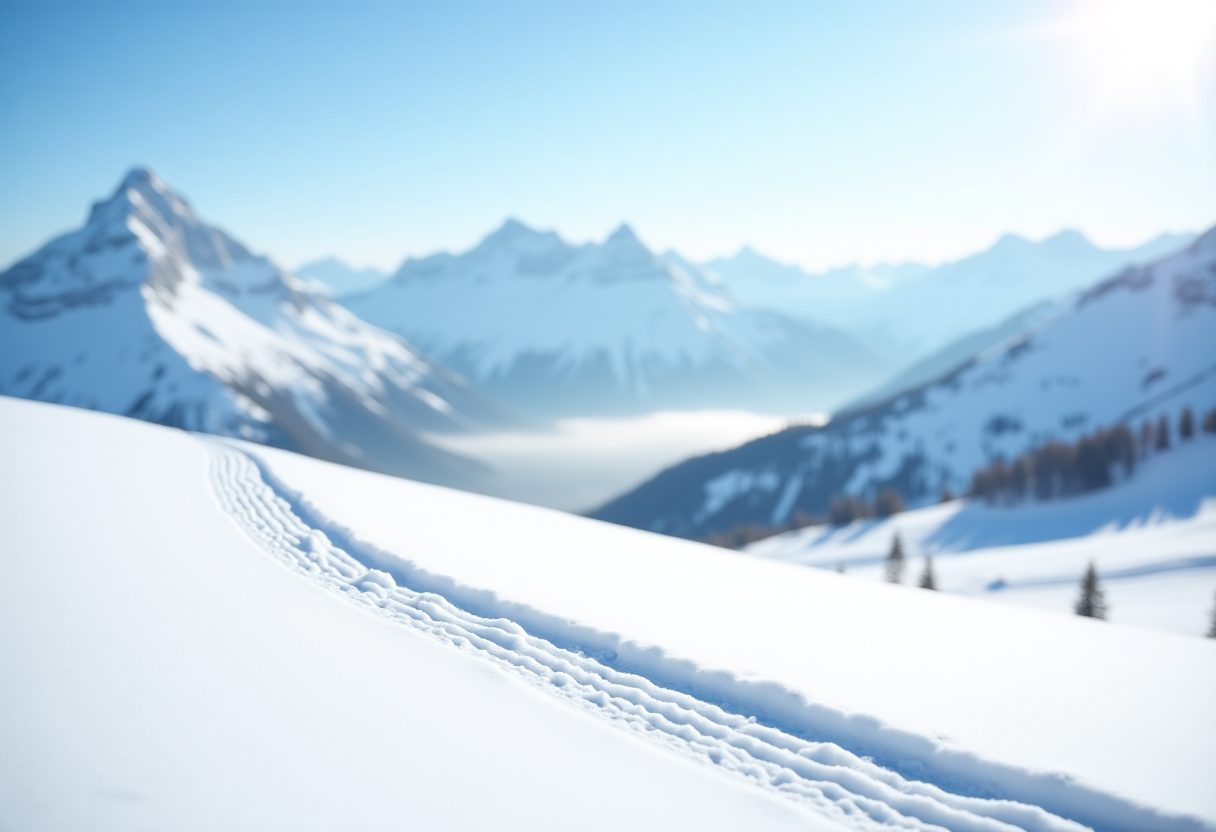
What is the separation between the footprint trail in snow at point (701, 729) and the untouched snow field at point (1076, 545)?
129 feet

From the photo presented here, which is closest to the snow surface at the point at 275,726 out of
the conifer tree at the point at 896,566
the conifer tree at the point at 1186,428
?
the conifer tree at the point at 896,566

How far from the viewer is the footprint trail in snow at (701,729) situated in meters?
6.04

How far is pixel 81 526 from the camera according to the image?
11453 mm

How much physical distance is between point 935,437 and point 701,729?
643 ft

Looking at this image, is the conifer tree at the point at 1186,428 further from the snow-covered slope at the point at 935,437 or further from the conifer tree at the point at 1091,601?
the conifer tree at the point at 1091,601

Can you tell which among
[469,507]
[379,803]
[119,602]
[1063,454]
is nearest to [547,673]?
[379,803]

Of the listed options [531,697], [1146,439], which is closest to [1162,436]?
[1146,439]

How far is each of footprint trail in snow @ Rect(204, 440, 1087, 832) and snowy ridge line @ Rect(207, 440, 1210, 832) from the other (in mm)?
12

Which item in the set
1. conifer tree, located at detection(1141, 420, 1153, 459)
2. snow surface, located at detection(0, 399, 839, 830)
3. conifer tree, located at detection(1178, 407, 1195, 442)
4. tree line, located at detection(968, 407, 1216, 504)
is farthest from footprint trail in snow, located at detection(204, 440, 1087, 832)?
conifer tree, located at detection(1178, 407, 1195, 442)

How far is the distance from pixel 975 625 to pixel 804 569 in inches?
177

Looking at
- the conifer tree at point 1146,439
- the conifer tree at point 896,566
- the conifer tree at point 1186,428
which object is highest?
the conifer tree at point 1186,428

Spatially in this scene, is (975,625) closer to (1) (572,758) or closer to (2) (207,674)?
(1) (572,758)

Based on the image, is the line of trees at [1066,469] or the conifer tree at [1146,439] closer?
the line of trees at [1066,469]

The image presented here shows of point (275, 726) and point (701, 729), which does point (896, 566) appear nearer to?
point (701, 729)
